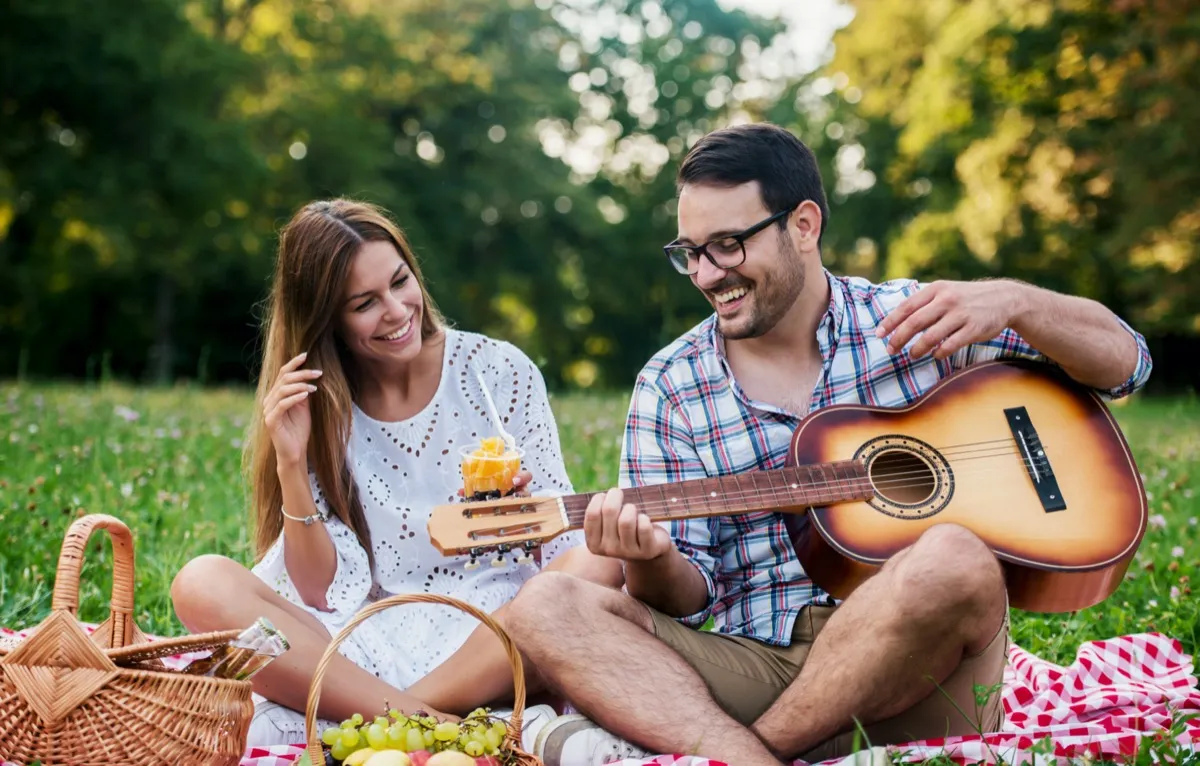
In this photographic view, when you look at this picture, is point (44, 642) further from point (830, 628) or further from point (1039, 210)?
point (1039, 210)

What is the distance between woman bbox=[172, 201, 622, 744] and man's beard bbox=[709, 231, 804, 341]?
77cm

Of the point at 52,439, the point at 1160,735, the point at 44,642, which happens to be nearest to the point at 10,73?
the point at 52,439

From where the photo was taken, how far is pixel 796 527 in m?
2.98

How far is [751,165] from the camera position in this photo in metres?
3.27

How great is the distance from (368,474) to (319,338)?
47 cm

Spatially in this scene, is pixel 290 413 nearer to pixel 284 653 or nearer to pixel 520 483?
pixel 284 653

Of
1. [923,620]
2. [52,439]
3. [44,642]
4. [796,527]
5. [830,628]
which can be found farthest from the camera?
[52,439]

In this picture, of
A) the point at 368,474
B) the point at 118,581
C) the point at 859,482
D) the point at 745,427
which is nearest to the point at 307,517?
the point at 368,474

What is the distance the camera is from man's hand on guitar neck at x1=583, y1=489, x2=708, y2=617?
276 centimetres

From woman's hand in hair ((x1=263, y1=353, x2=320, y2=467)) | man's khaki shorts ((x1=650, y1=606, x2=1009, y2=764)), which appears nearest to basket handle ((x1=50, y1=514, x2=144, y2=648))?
woman's hand in hair ((x1=263, y1=353, x2=320, y2=467))

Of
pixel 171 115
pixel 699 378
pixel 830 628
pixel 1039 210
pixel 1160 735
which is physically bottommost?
pixel 1160 735

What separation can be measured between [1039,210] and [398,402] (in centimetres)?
1717

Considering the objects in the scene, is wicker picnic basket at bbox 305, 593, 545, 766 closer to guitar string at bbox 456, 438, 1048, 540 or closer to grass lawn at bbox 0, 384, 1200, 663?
guitar string at bbox 456, 438, 1048, 540

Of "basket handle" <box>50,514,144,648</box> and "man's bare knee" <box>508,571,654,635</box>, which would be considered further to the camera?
"man's bare knee" <box>508,571,654,635</box>
